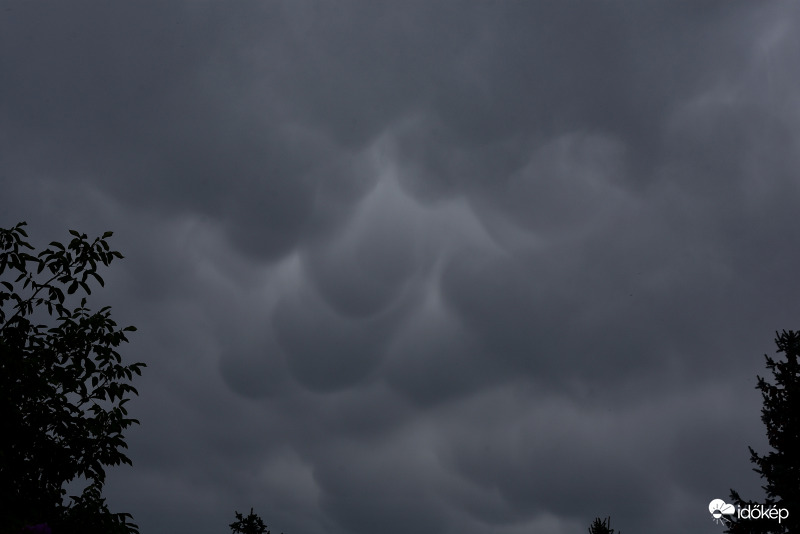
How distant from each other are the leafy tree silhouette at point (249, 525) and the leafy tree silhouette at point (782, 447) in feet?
122

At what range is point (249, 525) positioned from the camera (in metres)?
51.5

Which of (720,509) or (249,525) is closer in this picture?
(720,509)

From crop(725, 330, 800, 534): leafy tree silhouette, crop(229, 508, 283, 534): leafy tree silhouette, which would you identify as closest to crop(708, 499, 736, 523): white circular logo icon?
crop(725, 330, 800, 534): leafy tree silhouette

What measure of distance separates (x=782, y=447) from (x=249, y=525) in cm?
3971

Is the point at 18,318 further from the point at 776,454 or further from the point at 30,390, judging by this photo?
the point at 776,454

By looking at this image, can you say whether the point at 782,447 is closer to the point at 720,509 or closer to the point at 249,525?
the point at 720,509

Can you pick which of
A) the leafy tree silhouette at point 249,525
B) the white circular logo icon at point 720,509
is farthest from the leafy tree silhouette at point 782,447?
the leafy tree silhouette at point 249,525

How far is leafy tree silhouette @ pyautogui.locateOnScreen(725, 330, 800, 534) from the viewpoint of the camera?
934 inches

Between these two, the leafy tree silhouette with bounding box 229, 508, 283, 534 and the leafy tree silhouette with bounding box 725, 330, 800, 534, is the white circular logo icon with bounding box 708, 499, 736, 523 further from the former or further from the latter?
the leafy tree silhouette with bounding box 229, 508, 283, 534

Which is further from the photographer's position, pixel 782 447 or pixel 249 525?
pixel 249 525

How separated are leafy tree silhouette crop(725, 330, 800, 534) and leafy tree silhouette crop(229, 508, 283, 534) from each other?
37095 millimetres

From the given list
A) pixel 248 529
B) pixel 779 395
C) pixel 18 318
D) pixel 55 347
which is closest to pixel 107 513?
pixel 55 347

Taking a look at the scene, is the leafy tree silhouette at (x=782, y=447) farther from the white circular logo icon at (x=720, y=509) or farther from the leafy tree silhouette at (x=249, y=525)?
the leafy tree silhouette at (x=249, y=525)

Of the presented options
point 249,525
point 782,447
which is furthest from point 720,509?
point 249,525
